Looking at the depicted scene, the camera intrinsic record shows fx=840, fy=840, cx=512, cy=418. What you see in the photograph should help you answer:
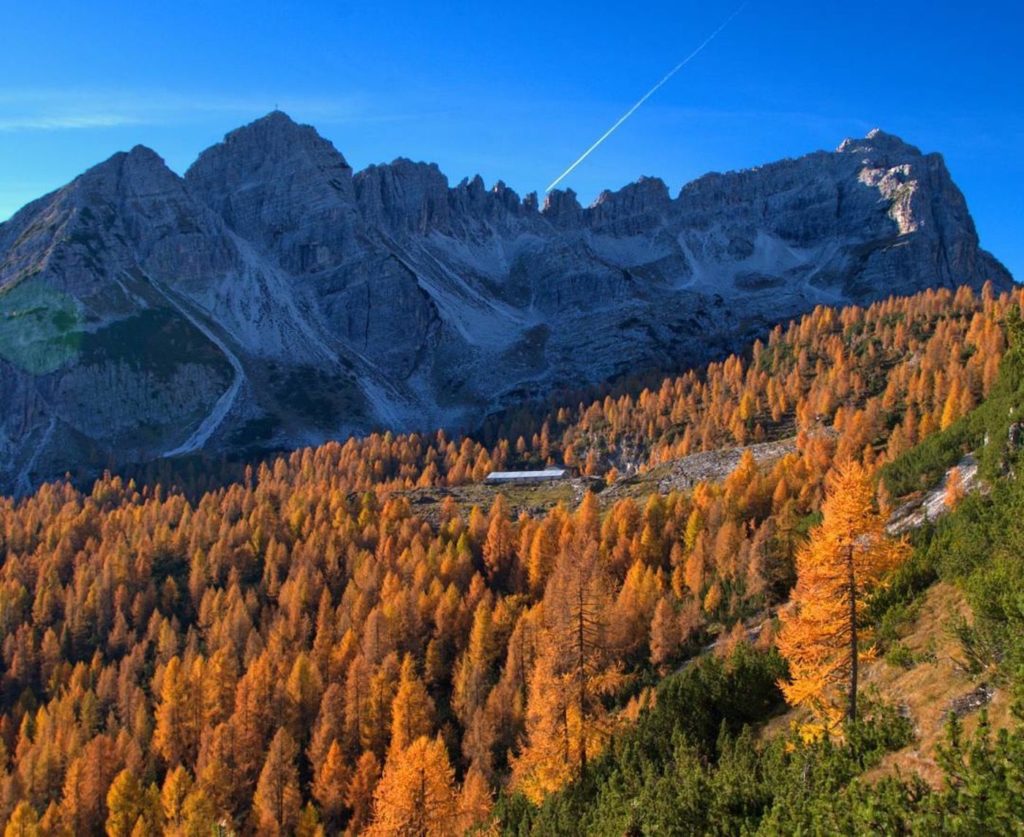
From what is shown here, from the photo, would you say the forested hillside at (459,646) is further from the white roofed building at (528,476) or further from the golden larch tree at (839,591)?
the white roofed building at (528,476)

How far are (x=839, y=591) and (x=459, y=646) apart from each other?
59.7m

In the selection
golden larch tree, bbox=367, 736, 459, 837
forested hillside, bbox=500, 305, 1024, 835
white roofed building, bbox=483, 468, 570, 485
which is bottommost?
golden larch tree, bbox=367, 736, 459, 837

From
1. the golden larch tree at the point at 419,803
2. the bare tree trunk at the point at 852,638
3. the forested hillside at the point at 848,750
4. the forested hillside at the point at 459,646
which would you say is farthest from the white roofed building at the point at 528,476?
the bare tree trunk at the point at 852,638

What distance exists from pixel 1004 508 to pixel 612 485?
105 metres

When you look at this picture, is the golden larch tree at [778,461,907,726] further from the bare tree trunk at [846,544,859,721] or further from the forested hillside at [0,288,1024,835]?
the forested hillside at [0,288,1024,835]

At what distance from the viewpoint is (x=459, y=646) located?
281 feet

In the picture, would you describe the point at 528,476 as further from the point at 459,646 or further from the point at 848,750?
the point at 848,750

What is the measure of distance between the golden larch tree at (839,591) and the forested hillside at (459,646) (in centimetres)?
346

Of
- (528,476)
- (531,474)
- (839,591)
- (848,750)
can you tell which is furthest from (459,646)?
(531,474)

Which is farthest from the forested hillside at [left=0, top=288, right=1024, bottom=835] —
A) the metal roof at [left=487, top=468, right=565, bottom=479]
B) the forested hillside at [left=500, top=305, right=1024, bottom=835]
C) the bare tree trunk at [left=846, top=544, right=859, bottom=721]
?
the metal roof at [left=487, top=468, right=565, bottom=479]

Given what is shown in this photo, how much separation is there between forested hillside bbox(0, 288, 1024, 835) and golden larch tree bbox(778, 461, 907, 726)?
346 cm

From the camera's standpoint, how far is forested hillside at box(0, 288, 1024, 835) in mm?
34031

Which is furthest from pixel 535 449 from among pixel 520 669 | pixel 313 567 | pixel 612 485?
pixel 520 669

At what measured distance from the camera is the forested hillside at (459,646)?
34031mm
